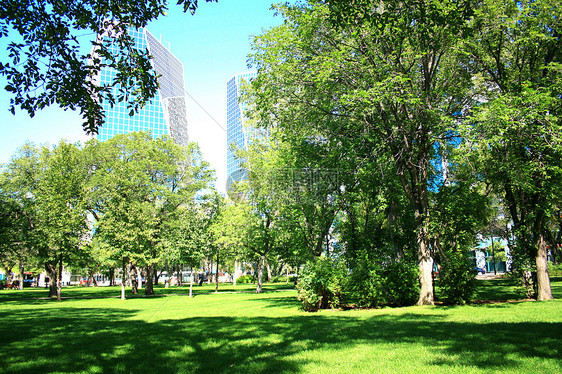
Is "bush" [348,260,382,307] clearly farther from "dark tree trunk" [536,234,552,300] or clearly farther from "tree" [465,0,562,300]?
"dark tree trunk" [536,234,552,300]

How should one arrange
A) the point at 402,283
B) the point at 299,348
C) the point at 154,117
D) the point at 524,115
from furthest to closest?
the point at 154,117
the point at 402,283
the point at 524,115
the point at 299,348

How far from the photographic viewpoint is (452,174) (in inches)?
899

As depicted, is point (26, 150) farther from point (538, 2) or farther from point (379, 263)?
point (538, 2)

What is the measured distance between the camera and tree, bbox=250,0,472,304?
13.2 m

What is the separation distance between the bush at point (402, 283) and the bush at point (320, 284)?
1.94 m

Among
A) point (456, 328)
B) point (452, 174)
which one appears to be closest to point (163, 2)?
point (456, 328)

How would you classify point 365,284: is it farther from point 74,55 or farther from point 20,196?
point 20,196

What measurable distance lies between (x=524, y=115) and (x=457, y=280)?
6.60 m

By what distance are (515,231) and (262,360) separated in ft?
45.4

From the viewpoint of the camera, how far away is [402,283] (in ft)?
49.5

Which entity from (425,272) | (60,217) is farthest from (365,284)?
(60,217)

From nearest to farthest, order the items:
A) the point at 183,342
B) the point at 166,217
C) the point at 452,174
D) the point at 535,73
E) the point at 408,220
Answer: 1. the point at 183,342
2. the point at 535,73
3. the point at 408,220
4. the point at 452,174
5. the point at 166,217

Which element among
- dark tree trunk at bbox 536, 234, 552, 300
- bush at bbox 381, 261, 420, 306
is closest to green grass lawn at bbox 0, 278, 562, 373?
bush at bbox 381, 261, 420, 306

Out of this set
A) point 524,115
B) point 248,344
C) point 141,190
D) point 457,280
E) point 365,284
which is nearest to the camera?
point 248,344
